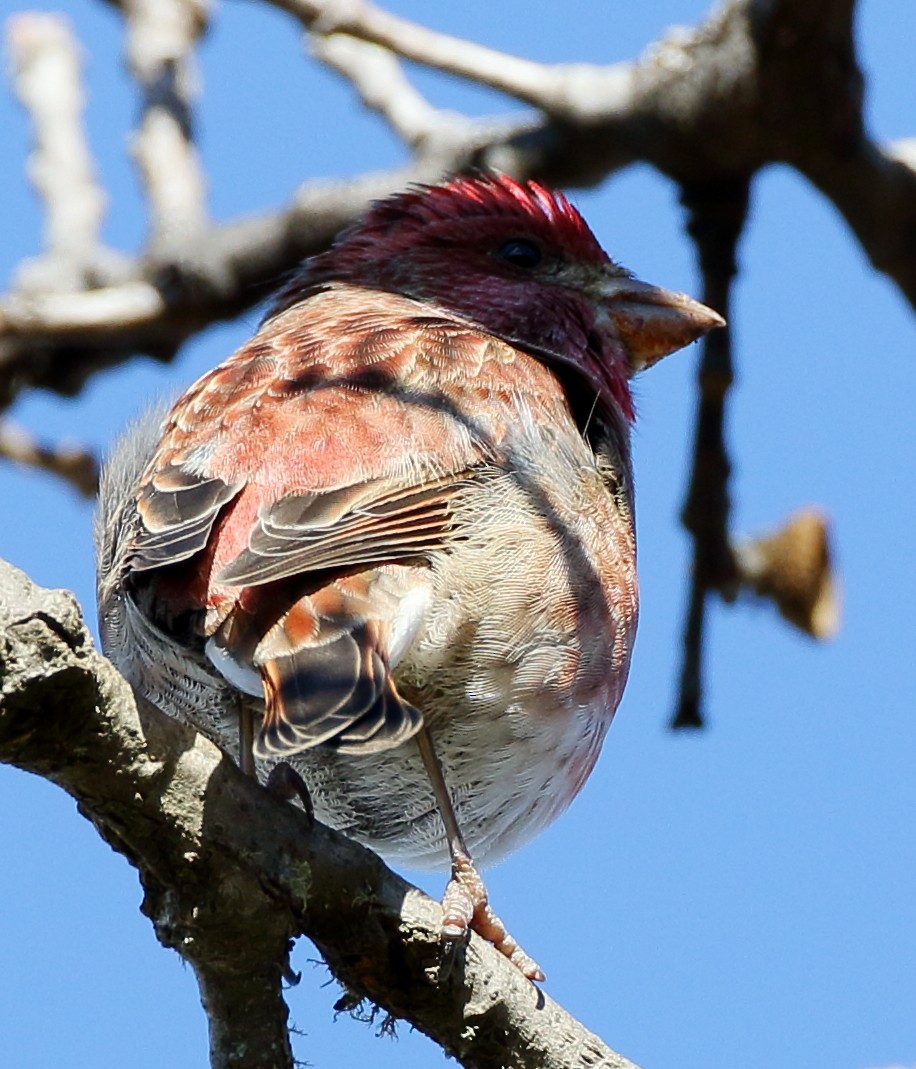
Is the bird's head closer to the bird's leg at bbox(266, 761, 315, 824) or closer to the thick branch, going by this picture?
the bird's leg at bbox(266, 761, 315, 824)

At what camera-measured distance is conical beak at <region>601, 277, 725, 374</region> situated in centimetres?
741

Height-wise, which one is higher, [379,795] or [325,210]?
[325,210]

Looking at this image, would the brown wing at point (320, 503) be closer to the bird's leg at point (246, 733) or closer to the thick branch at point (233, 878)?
the thick branch at point (233, 878)

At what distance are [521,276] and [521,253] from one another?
5.3 inches

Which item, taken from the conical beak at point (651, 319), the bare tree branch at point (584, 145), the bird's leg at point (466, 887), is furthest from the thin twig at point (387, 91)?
the bird's leg at point (466, 887)

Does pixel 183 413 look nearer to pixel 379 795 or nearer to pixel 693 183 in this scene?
pixel 379 795

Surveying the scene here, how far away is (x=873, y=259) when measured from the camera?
24.2 feet

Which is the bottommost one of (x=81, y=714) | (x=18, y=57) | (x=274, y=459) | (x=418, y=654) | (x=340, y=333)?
(x=81, y=714)

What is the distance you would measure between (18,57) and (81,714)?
7.10 meters

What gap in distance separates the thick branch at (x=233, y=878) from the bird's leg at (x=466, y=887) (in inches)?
10.2

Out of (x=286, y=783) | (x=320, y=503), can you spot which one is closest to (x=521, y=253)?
(x=320, y=503)

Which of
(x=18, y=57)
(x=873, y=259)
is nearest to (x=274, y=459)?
(x=873, y=259)

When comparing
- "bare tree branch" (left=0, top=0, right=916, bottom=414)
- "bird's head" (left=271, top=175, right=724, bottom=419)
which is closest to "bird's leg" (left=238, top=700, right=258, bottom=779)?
"bird's head" (left=271, top=175, right=724, bottom=419)

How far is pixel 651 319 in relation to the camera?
7.47m
